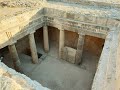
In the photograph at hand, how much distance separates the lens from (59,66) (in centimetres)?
927

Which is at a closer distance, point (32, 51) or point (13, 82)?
point (13, 82)

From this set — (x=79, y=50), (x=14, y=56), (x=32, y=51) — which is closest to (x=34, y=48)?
(x=32, y=51)

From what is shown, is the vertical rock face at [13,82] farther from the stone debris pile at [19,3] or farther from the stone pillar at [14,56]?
the stone debris pile at [19,3]

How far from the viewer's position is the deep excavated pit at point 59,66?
27.1 feet

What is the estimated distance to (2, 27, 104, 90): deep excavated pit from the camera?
325 inches

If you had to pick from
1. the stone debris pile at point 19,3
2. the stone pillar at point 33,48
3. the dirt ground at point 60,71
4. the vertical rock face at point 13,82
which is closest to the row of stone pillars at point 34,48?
the stone pillar at point 33,48

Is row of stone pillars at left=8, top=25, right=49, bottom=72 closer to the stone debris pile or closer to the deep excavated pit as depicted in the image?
the deep excavated pit

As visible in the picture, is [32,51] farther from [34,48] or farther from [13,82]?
[13,82]

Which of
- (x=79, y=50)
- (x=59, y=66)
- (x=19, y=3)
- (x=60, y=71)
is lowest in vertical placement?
(x=60, y=71)

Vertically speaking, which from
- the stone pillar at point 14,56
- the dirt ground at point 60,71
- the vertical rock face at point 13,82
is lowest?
the dirt ground at point 60,71

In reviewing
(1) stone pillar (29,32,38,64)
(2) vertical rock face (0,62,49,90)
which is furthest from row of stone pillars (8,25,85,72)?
(2) vertical rock face (0,62,49,90)

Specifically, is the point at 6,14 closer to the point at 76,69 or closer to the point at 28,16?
the point at 28,16

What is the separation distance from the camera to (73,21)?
25.8 ft

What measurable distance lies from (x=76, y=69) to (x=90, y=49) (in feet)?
6.30
